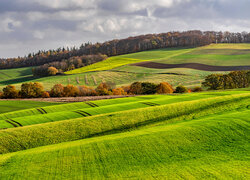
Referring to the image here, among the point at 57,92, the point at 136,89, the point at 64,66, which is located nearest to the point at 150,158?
the point at 136,89

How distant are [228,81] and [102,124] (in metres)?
56.1

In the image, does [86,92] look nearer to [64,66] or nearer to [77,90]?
[77,90]

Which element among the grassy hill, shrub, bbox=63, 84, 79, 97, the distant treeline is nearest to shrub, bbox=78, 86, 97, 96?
shrub, bbox=63, 84, 79, 97

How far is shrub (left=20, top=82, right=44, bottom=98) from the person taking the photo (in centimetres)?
6913

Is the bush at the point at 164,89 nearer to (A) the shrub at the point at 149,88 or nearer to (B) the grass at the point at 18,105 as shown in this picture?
(A) the shrub at the point at 149,88

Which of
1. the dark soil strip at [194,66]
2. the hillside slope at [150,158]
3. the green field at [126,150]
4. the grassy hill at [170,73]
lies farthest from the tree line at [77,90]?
the hillside slope at [150,158]

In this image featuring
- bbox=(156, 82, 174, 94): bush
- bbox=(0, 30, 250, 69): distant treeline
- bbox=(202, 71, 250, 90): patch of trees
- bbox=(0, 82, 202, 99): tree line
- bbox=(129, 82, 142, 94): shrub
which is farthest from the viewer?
bbox=(0, 30, 250, 69): distant treeline

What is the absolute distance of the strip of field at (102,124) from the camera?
23031mm

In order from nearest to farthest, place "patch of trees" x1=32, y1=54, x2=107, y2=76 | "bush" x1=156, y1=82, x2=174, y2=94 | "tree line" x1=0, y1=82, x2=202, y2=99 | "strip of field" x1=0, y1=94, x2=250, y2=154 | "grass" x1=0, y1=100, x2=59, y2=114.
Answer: "strip of field" x1=0, y1=94, x2=250, y2=154
"grass" x1=0, y1=100, x2=59, y2=114
"tree line" x1=0, y1=82, x2=202, y2=99
"bush" x1=156, y1=82, x2=174, y2=94
"patch of trees" x1=32, y1=54, x2=107, y2=76

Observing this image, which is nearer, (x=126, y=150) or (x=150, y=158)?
(x=150, y=158)

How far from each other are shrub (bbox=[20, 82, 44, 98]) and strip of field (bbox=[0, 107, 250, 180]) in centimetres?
5248

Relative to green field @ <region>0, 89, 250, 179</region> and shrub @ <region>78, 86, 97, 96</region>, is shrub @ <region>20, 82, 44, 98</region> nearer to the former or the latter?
shrub @ <region>78, 86, 97, 96</region>

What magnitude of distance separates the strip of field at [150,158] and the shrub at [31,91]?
172 feet

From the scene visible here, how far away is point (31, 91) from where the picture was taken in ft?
228
